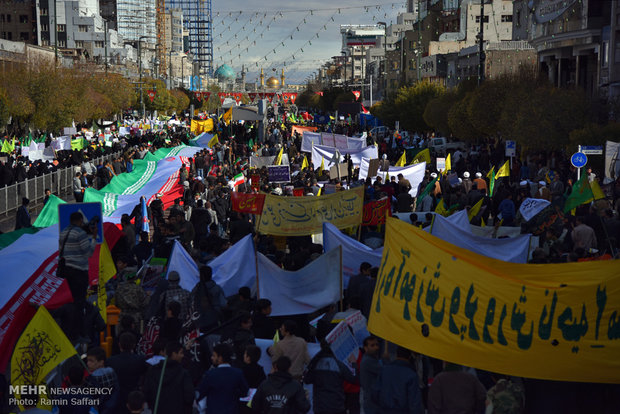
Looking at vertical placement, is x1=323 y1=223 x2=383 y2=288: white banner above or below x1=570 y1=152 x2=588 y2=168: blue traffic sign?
below

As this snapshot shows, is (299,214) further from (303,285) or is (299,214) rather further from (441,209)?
(303,285)

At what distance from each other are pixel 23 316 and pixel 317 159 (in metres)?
19.6

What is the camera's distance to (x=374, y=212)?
621 inches

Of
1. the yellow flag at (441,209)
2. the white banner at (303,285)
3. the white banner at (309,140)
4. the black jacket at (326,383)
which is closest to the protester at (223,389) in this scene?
the black jacket at (326,383)

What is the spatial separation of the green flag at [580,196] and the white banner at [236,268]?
6.75 m

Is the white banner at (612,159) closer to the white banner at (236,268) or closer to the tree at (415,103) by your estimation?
the white banner at (236,268)

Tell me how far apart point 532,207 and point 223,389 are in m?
9.56

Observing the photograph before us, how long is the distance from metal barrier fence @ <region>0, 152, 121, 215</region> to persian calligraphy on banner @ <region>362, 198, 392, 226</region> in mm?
12420

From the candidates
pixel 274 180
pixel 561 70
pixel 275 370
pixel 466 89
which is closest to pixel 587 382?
pixel 275 370

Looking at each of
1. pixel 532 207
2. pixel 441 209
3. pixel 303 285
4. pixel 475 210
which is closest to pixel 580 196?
pixel 532 207

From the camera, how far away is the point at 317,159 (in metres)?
28.2

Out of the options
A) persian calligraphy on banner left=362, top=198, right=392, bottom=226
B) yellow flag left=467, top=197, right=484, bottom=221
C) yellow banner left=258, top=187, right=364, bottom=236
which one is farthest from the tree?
yellow banner left=258, top=187, right=364, bottom=236

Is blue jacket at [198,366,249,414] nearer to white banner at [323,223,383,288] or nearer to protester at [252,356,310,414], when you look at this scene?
protester at [252,356,310,414]

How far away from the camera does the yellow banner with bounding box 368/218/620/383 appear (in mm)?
6855
